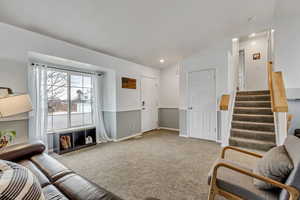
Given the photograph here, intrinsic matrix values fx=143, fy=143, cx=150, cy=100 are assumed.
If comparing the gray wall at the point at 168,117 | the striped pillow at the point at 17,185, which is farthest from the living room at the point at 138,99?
the gray wall at the point at 168,117

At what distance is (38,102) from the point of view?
2926mm

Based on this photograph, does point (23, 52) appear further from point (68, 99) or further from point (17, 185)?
point (17, 185)

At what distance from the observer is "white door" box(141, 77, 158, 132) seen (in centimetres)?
521

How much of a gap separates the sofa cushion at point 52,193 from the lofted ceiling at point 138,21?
2.44 m

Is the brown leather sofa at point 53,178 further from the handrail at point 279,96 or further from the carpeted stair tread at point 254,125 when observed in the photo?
the carpeted stair tread at point 254,125

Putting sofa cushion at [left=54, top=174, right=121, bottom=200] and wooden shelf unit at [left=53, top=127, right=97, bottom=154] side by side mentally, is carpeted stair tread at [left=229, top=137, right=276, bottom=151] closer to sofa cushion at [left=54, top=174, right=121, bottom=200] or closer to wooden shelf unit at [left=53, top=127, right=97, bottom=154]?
sofa cushion at [left=54, top=174, right=121, bottom=200]

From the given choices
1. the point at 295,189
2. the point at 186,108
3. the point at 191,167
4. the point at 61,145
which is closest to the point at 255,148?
the point at 191,167

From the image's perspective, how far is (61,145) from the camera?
10.9ft

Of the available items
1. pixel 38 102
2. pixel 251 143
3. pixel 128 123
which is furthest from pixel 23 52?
pixel 251 143

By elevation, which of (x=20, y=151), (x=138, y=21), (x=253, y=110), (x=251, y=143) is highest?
(x=138, y=21)

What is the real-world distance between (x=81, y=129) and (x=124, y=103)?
4.59 feet

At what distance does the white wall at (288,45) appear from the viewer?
10.4 ft

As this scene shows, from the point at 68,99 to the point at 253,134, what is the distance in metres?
4.27

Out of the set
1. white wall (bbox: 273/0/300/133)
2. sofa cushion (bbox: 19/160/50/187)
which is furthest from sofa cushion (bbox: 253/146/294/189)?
white wall (bbox: 273/0/300/133)
